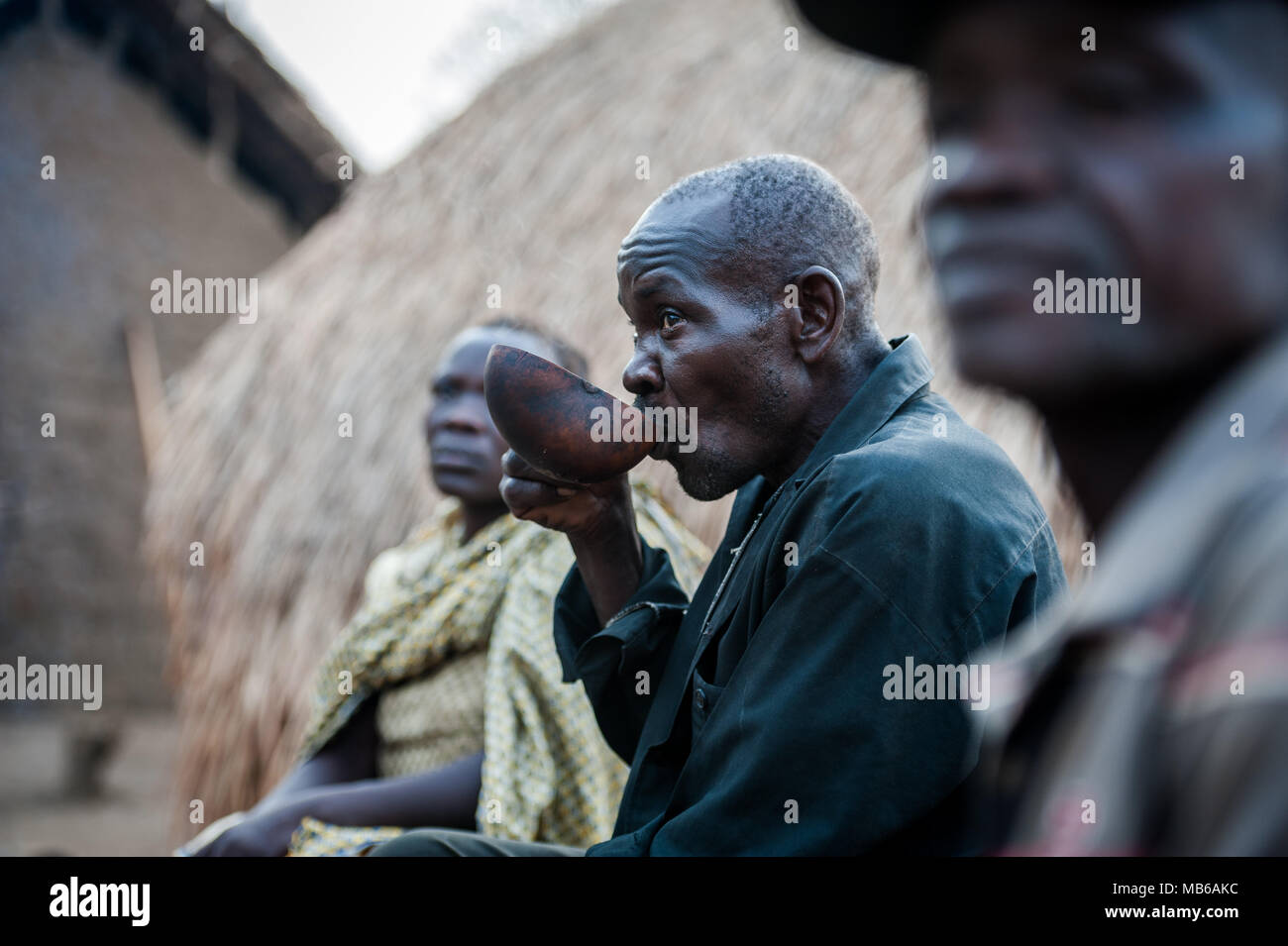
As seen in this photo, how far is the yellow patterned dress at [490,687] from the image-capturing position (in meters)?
2.43

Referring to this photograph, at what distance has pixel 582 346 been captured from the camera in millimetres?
4262

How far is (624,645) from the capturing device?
1.86 metres

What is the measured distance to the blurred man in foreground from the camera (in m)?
0.54

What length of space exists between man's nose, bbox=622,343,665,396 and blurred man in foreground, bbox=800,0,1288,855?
0.94 m

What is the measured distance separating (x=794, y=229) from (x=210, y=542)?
368cm

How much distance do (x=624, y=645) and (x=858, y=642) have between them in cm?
56

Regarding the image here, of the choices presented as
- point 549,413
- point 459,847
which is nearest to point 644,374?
point 549,413

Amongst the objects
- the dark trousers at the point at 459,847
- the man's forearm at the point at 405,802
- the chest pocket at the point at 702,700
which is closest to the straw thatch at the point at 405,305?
the man's forearm at the point at 405,802

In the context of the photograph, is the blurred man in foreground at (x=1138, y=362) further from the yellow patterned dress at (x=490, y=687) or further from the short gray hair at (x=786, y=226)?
the yellow patterned dress at (x=490, y=687)

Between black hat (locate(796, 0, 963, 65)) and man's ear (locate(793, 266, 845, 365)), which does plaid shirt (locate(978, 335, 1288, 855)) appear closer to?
black hat (locate(796, 0, 963, 65))

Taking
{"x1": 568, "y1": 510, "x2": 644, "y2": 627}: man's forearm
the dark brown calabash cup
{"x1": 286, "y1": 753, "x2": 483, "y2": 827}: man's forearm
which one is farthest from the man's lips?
the dark brown calabash cup

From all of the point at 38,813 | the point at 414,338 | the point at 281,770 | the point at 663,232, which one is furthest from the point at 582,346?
the point at 38,813

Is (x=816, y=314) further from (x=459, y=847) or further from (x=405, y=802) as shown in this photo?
(x=405, y=802)

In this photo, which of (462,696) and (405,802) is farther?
(462,696)
